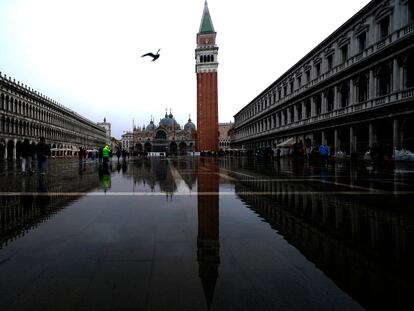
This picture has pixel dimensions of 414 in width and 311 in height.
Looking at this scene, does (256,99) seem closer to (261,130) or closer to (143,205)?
(261,130)

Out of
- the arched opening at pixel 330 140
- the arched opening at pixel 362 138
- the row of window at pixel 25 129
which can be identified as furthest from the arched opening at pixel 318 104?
the row of window at pixel 25 129

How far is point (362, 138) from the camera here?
2606cm

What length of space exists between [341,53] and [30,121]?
182 feet

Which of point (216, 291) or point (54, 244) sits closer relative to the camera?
point (216, 291)

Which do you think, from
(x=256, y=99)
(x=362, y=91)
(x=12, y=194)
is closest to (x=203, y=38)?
(x=256, y=99)

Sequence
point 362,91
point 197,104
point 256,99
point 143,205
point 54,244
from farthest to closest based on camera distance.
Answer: point 197,104
point 256,99
point 362,91
point 143,205
point 54,244

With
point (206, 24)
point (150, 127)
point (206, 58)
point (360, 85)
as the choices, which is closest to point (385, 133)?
point (360, 85)

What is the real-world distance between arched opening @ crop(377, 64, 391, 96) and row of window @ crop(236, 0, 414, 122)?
260 centimetres

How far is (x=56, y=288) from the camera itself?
2432 mm

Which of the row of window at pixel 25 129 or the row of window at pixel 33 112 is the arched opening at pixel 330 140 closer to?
the row of window at pixel 25 129

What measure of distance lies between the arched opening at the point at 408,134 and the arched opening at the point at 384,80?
3426mm

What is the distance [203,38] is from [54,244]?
294 feet

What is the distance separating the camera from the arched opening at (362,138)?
83.4 feet

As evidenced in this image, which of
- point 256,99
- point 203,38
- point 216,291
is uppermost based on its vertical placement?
point 203,38
